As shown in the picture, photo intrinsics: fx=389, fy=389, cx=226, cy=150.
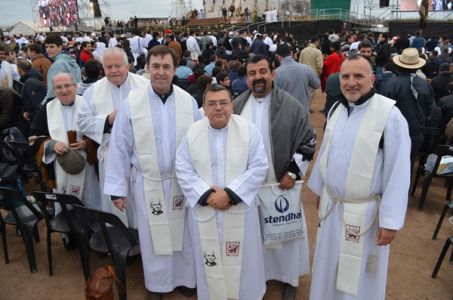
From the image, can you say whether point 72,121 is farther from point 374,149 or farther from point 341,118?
point 374,149

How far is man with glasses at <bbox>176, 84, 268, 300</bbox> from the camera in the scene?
2971 mm

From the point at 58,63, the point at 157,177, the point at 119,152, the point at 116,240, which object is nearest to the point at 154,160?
the point at 157,177

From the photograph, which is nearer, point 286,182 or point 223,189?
point 223,189

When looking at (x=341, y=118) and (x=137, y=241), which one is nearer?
(x=341, y=118)

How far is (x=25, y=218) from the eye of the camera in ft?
13.8

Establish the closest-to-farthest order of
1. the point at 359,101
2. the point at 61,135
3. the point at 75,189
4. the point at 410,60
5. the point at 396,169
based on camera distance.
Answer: the point at 396,169 → the point at 359,101 → the point at 61,135 → the point at 75,189 → the point at 410,60

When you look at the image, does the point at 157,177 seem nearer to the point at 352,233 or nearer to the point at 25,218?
the point at 352,233

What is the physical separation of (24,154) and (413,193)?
18.4 feet

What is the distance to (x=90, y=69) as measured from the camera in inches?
191

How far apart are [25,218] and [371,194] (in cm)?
353

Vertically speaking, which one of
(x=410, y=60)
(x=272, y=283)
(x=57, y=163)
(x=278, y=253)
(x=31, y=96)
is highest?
(x=410, y=60)

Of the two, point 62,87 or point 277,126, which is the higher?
point 62,87

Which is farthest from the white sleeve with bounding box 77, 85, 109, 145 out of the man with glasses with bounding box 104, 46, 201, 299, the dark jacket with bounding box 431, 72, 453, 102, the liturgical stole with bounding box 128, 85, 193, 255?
the dark jacket with bounding box 431, 72, 453, 102

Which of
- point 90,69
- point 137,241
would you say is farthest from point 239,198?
point 90,69
